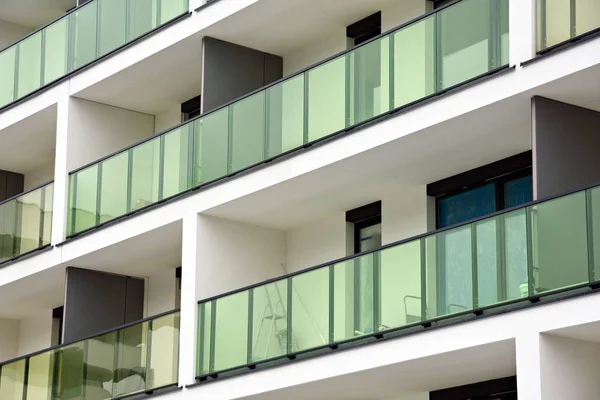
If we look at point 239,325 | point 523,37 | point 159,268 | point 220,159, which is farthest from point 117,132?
point 523,37

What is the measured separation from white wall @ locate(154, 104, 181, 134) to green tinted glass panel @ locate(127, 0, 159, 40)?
7.36ft

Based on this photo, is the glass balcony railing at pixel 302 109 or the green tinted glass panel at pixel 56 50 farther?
the green tinted glass panel at pixel 56 50

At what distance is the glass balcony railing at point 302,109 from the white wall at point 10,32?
7796 millimetres

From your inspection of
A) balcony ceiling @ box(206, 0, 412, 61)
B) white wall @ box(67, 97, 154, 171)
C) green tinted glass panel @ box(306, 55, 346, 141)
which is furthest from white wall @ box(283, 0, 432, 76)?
white wall @ box(67, 97, 154, 171)

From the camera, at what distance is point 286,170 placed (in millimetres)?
27484

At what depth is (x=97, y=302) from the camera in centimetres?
3334

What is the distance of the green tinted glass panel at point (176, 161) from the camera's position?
2991 centimetres

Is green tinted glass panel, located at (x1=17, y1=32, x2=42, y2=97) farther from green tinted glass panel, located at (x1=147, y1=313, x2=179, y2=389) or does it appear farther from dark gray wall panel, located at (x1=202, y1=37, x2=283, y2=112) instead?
green tinted glass panel, located at (x1=147, y1=313, x2=179, y2=389)

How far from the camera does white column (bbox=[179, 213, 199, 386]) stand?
93.6 feet

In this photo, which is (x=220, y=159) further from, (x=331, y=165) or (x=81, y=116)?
(x=81, y=116)

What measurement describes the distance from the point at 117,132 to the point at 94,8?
8.68 ft

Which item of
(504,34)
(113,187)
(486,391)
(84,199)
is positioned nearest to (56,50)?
(84,199)

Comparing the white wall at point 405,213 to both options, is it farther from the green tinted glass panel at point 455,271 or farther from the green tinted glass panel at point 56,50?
the green tinted glass panel at point 56,50

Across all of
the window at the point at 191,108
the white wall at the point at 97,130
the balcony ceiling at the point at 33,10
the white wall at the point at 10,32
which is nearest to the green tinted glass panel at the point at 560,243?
the window at the point at 191,108
